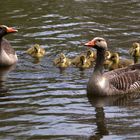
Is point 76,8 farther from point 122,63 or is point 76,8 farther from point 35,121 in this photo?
point 35,121

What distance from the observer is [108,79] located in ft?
47.1

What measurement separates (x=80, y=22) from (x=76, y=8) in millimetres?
2011

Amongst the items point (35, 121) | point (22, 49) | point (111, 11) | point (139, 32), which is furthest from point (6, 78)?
point (111, 11)

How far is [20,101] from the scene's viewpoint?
534 inches

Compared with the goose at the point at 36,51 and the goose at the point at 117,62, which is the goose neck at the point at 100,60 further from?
the goose at the point at 36,51

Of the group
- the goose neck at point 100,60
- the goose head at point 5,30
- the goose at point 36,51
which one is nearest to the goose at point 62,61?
the goose at point 36,51

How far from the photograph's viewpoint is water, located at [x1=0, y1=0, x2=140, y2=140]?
12.0 metres

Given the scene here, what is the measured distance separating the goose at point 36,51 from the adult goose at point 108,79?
2.87m

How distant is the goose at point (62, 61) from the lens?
52.3ft

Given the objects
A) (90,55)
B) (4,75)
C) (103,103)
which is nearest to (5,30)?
(4,75)

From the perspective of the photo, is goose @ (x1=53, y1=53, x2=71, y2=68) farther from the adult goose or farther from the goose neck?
the goose neck

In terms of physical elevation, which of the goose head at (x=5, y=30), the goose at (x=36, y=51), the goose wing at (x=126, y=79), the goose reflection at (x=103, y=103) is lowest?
the goose reflection at (x=103, y=103)

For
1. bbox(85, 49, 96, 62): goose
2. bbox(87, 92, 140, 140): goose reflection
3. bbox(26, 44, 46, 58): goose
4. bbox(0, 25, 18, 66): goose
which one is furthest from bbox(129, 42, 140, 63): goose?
bbox(0, 25, 18, 66): goose

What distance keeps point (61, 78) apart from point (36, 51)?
1.96 metres
